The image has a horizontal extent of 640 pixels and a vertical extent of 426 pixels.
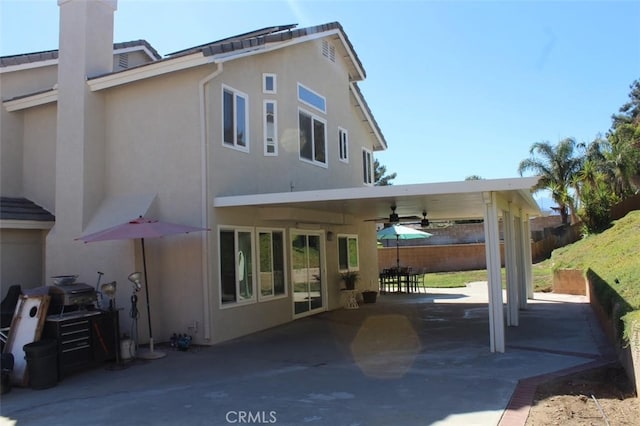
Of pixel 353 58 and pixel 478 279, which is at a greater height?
pixel 353 58

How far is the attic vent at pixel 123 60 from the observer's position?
13961 mm

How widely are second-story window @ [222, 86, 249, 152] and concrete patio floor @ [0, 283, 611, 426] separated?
13.3ft

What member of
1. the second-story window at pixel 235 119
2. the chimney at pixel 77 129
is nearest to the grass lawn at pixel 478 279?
the second-story window at pixel 235 119

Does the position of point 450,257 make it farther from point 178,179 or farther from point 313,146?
point 178,179

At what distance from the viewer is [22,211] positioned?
11000 mm

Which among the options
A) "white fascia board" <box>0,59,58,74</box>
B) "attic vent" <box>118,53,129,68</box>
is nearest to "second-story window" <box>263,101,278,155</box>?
"attic vent" <box>118,53,129,68</box>

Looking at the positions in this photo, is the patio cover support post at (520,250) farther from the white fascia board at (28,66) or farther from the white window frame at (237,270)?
the white fascia board at (28,66)

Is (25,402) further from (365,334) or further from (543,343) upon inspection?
(543,343)

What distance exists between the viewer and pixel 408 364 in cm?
791

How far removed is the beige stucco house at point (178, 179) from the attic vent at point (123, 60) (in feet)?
5.51

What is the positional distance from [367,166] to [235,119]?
25.9ft

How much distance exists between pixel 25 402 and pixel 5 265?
16.6 ft

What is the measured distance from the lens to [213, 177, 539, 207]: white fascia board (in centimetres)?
816

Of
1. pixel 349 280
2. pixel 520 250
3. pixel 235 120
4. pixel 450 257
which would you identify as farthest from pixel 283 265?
pixel 450 257
